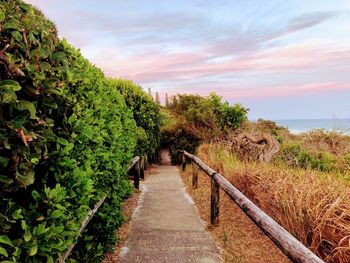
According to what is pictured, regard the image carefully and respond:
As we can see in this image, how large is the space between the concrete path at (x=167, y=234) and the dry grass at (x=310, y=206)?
3.86ft

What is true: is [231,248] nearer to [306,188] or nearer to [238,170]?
[306,188]

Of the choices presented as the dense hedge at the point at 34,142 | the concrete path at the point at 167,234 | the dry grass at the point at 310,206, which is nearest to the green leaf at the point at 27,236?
the dense hedge at the point at 34,142

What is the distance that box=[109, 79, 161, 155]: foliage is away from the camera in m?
13.0

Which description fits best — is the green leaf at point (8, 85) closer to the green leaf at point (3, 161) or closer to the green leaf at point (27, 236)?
the green leaf at point (3, 161)

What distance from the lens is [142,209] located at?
8.13 m

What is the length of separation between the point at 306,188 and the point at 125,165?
10.6 ft

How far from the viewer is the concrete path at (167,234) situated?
5320 millimetres

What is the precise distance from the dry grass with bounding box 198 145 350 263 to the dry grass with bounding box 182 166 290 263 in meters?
0.44

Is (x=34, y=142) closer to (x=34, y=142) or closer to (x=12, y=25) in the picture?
(x=34, y=142)

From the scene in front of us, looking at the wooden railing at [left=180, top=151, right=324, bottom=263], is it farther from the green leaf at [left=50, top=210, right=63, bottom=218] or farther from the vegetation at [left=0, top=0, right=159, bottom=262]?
the green leaf at [left=50, top=210, right=63, bottom=218]

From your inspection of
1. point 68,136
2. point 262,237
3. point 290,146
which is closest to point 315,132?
point 290,146

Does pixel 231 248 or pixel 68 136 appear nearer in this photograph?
pixel 68 136

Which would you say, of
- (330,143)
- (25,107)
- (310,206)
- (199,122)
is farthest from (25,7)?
(330,143)

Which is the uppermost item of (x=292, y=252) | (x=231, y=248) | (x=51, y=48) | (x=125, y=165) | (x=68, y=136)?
(x=51, y=48)
